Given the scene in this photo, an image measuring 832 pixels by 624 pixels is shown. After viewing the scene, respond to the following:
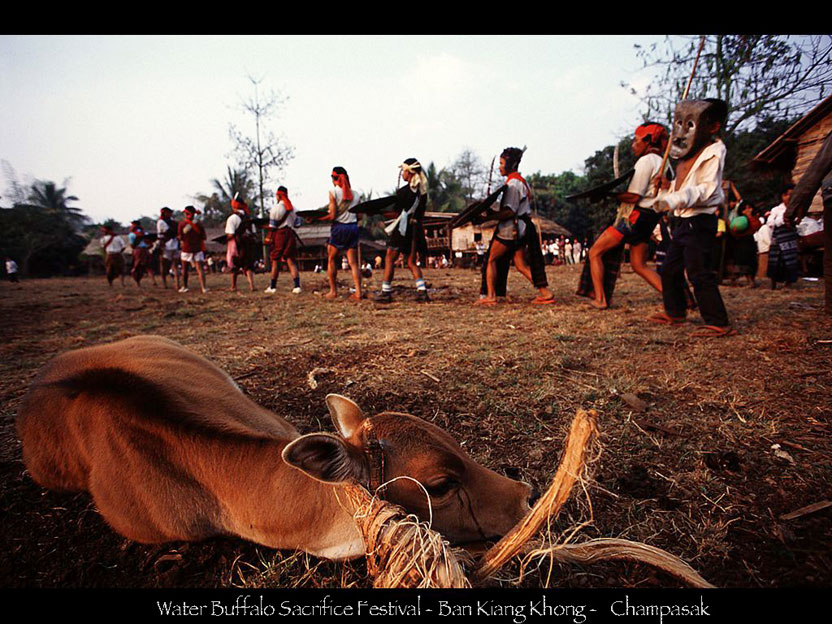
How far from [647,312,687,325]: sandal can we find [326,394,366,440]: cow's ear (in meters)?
5.19

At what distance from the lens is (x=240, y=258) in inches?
474

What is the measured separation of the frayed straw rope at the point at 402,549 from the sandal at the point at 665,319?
17.4 feet

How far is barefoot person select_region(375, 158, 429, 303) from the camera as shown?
839 cm

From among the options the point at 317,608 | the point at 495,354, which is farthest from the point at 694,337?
the point at 317,608

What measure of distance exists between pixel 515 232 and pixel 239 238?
28.1 ft

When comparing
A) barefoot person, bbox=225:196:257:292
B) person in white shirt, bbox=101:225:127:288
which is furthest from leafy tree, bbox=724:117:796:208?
person in white shirt, bbox=101:225:127:288

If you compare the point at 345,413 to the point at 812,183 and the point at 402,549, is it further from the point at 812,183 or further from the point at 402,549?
the point at 812,183

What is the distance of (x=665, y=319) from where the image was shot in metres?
5.40

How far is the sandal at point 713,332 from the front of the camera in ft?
14.8

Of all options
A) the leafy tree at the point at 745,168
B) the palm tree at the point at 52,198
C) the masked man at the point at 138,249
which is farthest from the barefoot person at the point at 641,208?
the palm tree at the point at 52,198

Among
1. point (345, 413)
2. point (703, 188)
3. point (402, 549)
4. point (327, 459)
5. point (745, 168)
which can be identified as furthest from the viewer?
point (745, 168)

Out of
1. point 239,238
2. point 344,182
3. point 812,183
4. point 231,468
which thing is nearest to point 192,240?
point 239,238

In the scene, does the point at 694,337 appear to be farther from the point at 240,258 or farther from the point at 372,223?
the point at 372,223

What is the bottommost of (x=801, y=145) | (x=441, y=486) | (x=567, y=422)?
(x=567, y=422)
